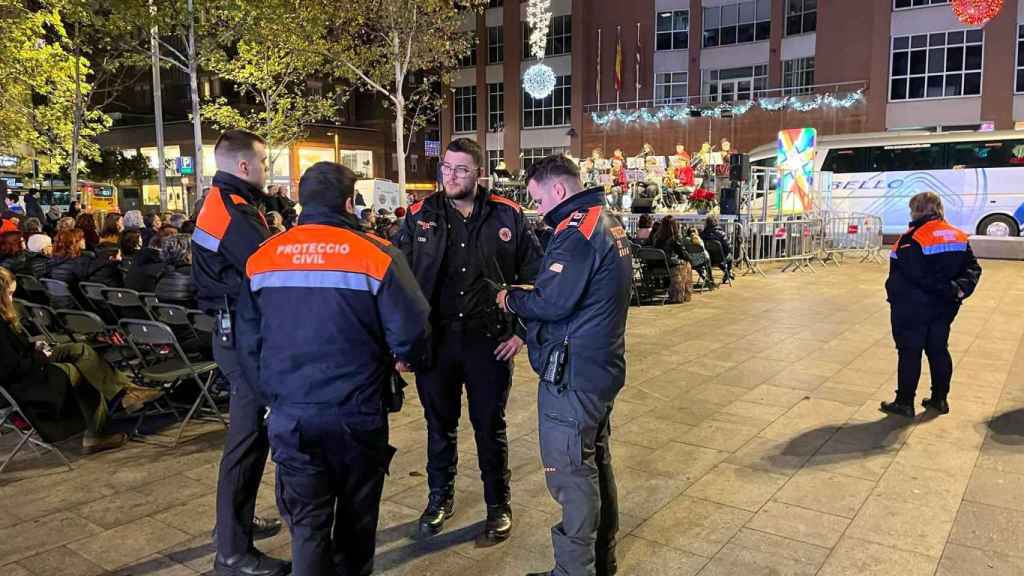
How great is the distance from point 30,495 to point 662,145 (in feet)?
97.8

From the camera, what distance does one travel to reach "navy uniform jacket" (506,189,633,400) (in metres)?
2.76

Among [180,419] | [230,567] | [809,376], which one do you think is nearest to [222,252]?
[230,567]

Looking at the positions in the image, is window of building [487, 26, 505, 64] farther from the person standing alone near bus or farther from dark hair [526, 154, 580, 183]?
dark hair [526, 154, 580, 183]

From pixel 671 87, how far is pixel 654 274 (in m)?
24.7

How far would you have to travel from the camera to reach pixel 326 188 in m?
2.55

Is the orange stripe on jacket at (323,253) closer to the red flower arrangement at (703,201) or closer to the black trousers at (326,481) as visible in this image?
the black trousers at (326,481)

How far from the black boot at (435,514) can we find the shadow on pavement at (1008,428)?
12.5 ft

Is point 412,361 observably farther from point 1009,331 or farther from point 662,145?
point 662,145

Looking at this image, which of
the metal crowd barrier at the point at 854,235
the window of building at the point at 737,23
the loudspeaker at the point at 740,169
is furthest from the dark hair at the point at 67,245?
the window of building at the point at 737,23

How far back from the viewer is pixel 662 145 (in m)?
31.4

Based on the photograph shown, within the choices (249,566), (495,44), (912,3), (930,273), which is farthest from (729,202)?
(495,44)

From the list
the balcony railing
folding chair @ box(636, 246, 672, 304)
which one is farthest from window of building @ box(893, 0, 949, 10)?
folding chair @ box(636, 246, 672, 304)

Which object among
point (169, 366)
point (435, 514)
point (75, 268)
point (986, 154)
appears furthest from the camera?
point (986, 154)

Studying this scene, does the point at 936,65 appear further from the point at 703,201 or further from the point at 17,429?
the point at 17,429
